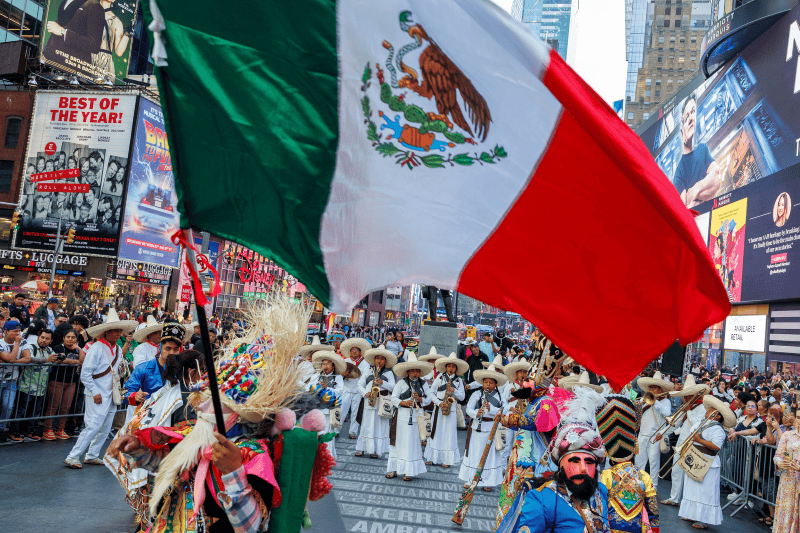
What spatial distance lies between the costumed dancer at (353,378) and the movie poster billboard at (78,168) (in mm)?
24517

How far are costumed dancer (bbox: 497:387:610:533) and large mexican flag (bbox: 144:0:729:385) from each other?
1.47 ft

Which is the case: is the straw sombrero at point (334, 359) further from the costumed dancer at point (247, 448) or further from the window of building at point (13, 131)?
the window of building at point (13, 131)

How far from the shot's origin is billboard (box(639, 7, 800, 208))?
32281 mm

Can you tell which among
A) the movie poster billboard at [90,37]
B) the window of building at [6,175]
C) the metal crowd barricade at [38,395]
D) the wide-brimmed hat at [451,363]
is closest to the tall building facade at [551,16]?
the movie poster billboard at [90,37]

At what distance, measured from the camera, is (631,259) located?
3598 millimetres

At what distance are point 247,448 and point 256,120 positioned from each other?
A: 1.67 metres

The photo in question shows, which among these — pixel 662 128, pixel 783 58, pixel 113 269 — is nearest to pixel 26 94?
pixel 113 269

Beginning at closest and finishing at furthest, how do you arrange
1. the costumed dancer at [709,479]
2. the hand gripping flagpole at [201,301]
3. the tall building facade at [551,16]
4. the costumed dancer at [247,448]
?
1. the hand gripping flagpole at [201,301]
2. the costumed dancer at [247,448]
3. the costumed dancer at [709,479]
4. the tall building facade at [551,16]

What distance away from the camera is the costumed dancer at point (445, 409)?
38.9 ft

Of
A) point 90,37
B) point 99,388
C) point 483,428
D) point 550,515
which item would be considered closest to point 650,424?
point 483,428

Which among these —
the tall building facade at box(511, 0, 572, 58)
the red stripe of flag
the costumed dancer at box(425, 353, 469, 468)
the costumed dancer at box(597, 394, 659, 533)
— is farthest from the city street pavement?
the tall building facade at box(511, 0, 572, 58)

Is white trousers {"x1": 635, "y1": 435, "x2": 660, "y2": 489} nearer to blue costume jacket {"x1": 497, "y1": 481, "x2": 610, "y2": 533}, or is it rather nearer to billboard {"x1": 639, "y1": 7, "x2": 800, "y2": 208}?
blue costume jacket {"x1": 497, "y1": 481, "x2": 610, "y2": 533}

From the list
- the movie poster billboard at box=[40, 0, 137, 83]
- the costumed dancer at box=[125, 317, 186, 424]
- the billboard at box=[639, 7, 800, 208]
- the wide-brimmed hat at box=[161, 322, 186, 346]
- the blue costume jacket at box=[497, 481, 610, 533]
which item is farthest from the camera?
the movie poster billboard at box=[40, 0, 137, 83]

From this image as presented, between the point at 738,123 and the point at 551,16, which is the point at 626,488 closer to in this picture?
Answer: the point at 738,123
